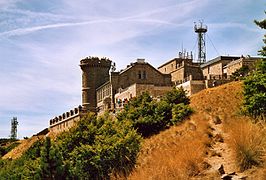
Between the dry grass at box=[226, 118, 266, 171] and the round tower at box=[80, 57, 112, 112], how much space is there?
55.7 meters

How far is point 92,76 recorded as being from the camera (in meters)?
67.0

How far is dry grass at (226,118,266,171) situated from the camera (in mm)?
10852

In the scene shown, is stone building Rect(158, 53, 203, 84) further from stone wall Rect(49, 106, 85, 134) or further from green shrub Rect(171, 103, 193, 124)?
green shrub Rect(171, 103, 193, 124)

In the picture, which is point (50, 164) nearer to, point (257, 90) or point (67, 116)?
point (257, 90)

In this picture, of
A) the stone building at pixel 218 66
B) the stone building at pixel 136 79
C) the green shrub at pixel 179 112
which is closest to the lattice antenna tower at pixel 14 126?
the stone building at pixel 136 79

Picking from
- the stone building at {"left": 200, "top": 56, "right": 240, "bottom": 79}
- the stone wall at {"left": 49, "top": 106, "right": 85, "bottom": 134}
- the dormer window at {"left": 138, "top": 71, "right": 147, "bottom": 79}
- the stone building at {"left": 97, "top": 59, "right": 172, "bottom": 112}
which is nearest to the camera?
the stone wall at {"left": 49, "top": 106, "right": 85, "bottom": 134}

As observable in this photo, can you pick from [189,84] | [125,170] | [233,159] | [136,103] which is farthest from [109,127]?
[189,84]

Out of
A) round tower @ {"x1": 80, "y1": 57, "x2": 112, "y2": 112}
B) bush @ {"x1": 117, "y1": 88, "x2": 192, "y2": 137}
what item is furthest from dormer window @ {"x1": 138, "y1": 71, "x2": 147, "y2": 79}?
bush @ {"x1": 117, "y1": 88, "x2": 192, "y2": 137}

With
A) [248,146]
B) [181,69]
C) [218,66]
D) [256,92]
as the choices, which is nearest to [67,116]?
[181,69]

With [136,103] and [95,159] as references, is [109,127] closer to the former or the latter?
[95,159]

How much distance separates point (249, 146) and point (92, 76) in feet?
187

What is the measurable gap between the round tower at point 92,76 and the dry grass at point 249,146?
55.7 metres

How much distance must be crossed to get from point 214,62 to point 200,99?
22877 millimetres

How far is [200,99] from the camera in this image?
109 feet
